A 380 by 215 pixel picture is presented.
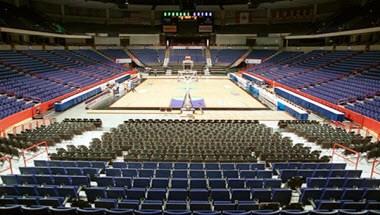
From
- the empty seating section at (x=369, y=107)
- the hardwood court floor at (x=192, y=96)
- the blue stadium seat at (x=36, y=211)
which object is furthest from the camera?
the hardwood court floor at (x=192, y=96)

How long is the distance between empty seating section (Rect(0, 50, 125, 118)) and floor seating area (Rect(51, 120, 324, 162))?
27.3ft

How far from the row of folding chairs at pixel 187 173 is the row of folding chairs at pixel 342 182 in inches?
49.7

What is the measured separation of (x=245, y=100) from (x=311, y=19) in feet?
101

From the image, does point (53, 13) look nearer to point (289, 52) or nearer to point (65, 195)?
point (289, 52)

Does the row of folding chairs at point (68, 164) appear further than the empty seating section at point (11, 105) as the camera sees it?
No

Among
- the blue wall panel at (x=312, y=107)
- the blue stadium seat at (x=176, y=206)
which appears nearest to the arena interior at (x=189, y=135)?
the blue stadium seat at (x=176, y=206)

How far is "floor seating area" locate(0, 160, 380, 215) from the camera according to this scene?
628 centimetres

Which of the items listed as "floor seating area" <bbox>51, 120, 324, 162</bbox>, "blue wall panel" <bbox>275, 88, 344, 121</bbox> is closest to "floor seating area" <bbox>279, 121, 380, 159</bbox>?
"floor seating area" <bbox>51, 120, 324, 162</bbox>

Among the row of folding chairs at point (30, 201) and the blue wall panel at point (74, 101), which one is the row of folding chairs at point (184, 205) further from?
the blue wall panel at point (74, 101)

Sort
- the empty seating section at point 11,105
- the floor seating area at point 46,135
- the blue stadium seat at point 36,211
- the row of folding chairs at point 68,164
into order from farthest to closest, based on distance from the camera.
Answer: the empty seating section at point 11,105 < the floor seating area at point 46,135 < the row of folding chairs at point 68,164 < the blue stadium seat at point 36,211

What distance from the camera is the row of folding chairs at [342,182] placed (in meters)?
7.81

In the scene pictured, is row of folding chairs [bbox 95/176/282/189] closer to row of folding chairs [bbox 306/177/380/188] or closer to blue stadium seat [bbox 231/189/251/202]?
blue stadium seat [bbox 231/189/251/202]

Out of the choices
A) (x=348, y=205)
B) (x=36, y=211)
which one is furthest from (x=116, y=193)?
(x=348, y=205)

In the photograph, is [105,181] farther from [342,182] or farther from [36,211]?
[342,182]
